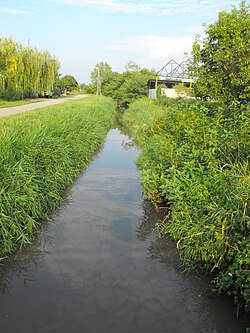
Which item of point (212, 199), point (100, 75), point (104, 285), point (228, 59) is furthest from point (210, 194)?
point (100, 75)

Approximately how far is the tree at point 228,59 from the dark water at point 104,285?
7.52 meters

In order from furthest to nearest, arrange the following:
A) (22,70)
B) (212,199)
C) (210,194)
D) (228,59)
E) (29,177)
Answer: (22,70), (228,59), (29,177), (210,194), (212,199)

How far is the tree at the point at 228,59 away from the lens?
1253 centimetres

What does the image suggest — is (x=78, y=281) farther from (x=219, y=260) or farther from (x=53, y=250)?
(x=219, y=260)

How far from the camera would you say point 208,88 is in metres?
13.8

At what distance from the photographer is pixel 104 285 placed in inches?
189

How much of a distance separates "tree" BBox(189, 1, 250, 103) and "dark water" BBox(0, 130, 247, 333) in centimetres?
752

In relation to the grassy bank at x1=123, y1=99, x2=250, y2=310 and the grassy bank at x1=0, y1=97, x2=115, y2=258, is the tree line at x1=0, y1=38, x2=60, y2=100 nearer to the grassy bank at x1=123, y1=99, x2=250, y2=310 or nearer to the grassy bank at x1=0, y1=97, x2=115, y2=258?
the grassy bank at x1=0, y1=97, x2=115, y2=258

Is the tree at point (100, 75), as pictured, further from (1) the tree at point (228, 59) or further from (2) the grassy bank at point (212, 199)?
(2) the grassy bank at point (212, 199)

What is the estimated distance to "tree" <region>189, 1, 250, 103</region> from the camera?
41.1 feet

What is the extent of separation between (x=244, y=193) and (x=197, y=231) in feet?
2.92

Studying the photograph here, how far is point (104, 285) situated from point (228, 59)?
10636 millimetres

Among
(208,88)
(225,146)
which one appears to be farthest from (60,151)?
(208,88)

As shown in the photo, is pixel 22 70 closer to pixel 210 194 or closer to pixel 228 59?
pixel 228 59
